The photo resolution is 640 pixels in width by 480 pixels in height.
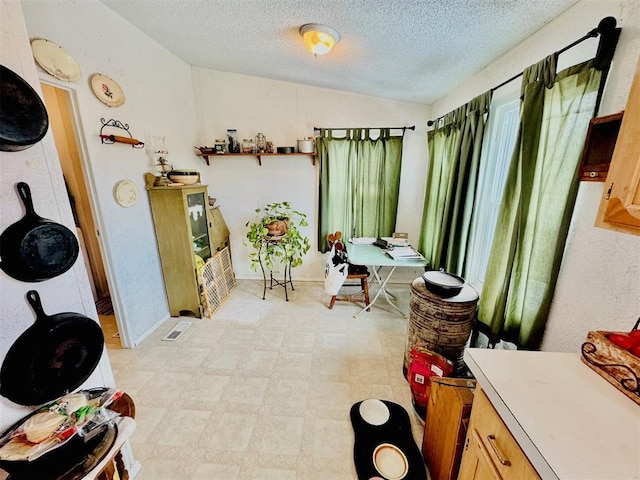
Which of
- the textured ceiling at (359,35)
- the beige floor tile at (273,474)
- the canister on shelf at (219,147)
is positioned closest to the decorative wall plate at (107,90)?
the textured ceiling at (359,35)

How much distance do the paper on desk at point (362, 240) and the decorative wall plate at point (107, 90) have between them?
264 cm

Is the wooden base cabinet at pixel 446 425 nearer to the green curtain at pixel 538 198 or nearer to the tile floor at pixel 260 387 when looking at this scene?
the tile floor at pixel 260 387

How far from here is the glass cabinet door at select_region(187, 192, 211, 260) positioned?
2.71m

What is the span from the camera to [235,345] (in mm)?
2398

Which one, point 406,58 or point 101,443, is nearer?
point 101,443

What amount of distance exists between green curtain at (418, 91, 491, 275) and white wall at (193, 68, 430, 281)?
53 cm

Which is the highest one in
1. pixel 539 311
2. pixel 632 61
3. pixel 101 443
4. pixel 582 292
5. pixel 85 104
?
pixel 85 104

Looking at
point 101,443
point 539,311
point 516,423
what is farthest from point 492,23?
point 101,443

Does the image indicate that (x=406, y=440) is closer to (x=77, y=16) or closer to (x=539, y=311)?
(x=539, y=311)

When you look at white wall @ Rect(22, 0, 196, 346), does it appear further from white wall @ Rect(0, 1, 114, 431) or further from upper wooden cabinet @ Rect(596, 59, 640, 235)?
upper wooden cabinet @ Rect(596, 59, 640, 235)

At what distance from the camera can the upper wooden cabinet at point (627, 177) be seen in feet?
2.44

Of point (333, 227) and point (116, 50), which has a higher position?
point (116, 50)

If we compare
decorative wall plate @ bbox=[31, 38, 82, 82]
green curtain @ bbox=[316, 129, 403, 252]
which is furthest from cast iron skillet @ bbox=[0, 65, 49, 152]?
green curtain @ bbox=[316, 129, 403, 252]

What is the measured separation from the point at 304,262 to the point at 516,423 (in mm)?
3118
